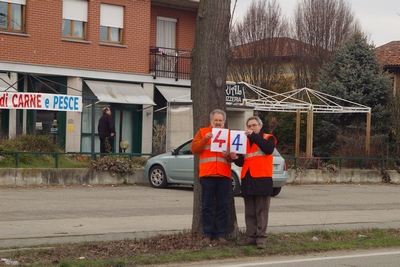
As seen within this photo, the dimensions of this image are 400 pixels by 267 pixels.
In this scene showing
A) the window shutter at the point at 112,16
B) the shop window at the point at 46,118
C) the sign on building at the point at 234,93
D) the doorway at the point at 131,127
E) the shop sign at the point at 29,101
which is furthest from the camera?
the doorway at the point at 131,127

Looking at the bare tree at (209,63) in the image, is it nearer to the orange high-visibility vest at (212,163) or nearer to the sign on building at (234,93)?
the orange high-visibility vest at (212,163)

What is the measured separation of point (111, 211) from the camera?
14.9m

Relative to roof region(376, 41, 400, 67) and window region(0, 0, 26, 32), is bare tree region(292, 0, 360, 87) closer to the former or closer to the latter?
roof region(376, 41, 400, 67)

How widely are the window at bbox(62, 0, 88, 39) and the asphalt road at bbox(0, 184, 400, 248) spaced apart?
9194 millimetres

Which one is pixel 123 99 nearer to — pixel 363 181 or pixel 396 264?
pixel 363 181

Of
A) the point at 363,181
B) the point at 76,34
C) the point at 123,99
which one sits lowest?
the point at 363,181

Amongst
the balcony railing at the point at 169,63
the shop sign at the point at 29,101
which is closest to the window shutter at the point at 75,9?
the balcony railing at the point at 169,63

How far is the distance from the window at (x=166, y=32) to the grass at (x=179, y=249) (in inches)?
821

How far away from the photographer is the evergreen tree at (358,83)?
32094 millimetres

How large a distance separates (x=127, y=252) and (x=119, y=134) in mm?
20560

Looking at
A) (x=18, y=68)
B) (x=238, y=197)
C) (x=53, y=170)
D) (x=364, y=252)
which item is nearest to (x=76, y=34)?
(x=18, y=68)

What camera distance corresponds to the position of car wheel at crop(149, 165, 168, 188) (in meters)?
20.8

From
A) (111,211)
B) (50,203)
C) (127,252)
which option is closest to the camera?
(127,252)

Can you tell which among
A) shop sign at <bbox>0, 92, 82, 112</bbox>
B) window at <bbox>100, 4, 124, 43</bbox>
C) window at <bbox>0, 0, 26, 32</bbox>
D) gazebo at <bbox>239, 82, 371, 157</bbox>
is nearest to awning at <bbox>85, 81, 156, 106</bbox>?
window at <bbox>100, 4, 124, 43</bbox>
